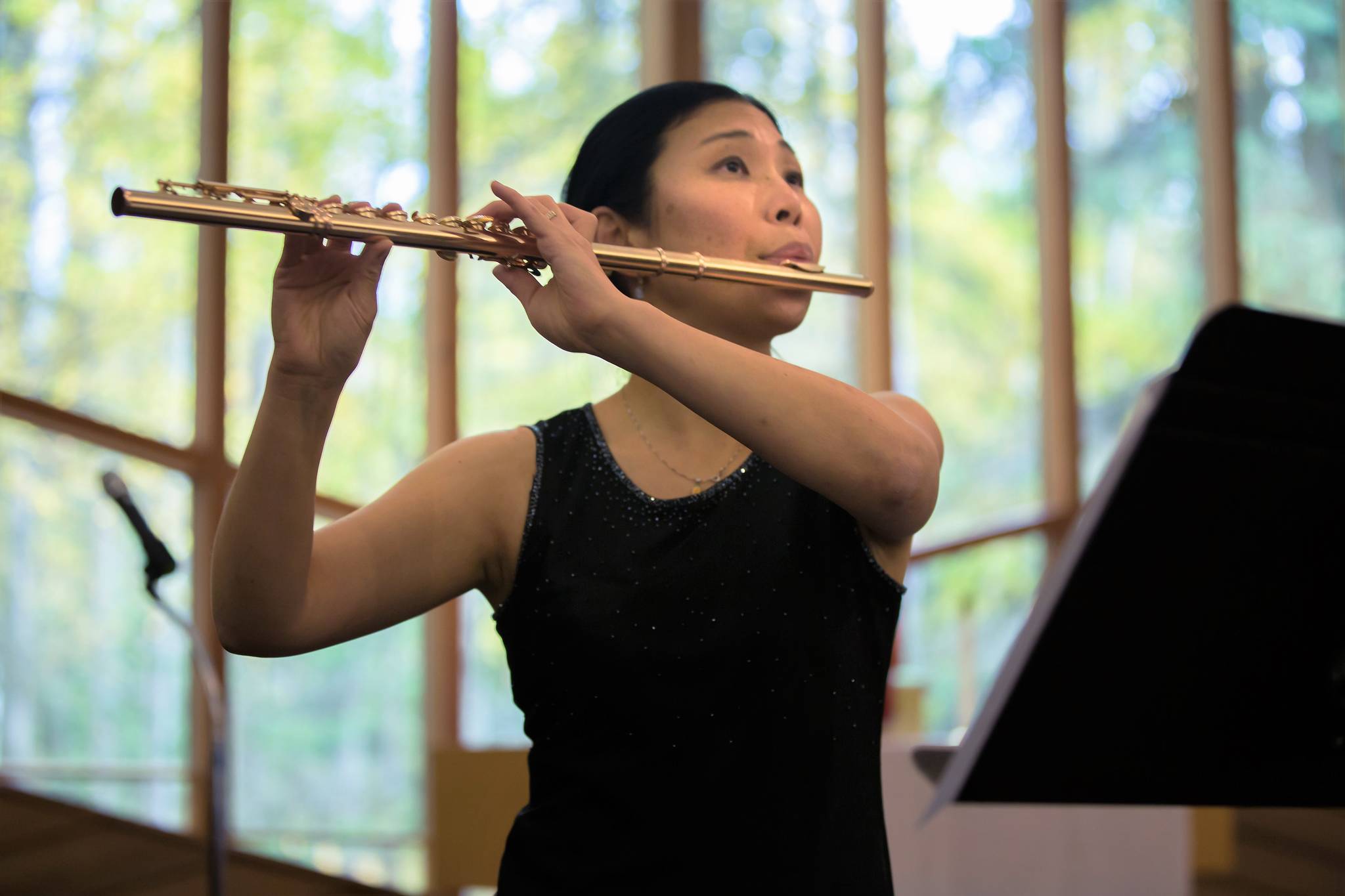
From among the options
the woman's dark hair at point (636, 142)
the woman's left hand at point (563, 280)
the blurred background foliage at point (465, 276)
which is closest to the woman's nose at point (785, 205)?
the woman's dark hair at point (636, 142)

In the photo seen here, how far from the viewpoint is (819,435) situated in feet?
3.67

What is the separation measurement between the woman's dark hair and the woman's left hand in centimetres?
19

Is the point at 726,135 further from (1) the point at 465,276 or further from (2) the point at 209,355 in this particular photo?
(1) the point at 465,276

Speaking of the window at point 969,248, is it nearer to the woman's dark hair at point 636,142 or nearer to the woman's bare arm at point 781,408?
the woman's dark hair at point 636,142

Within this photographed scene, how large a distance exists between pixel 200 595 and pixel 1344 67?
4462mm

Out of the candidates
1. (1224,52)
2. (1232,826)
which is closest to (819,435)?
Result: (1232,826)

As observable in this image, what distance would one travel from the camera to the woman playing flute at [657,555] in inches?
45.5

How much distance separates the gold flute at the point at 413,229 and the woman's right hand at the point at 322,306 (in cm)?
2

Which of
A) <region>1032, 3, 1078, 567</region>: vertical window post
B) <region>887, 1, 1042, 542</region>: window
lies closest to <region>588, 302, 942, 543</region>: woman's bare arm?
<region>887, 1, 1042, 542</region>: window

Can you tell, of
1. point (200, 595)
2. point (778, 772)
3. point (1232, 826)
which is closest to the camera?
point (778, 772)

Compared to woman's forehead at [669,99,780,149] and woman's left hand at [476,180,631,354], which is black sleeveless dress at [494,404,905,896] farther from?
woman's forehead at [669,99,780,149]

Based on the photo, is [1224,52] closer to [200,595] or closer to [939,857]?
[939,857]

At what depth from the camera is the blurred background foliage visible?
3.32 m

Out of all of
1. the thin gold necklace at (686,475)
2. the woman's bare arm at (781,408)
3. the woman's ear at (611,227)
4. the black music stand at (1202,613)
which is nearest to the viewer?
the black music stand at (1202,613)
